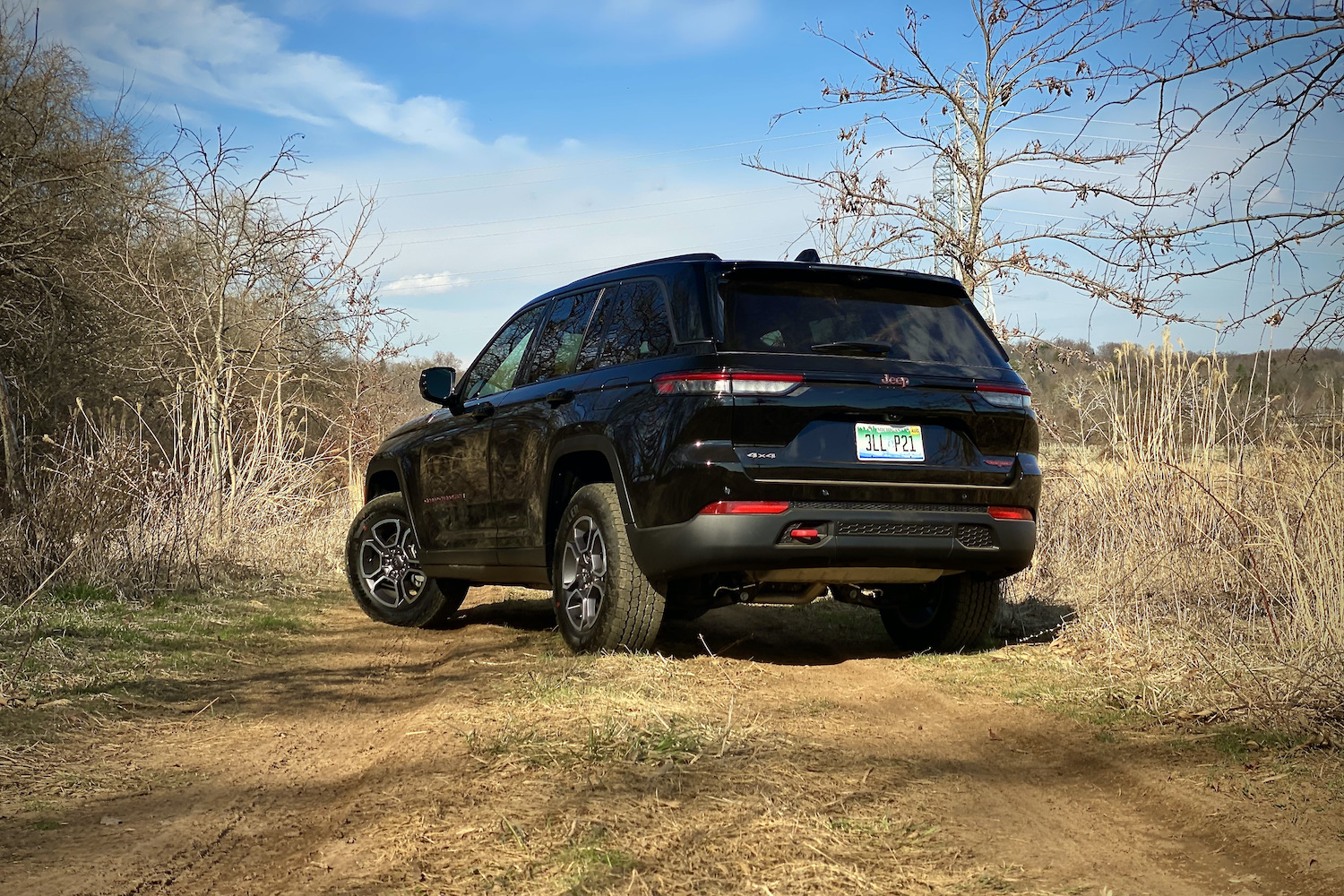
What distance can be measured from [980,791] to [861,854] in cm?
89

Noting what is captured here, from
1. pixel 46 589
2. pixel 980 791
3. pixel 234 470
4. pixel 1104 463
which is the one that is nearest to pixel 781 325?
pixel 980 791

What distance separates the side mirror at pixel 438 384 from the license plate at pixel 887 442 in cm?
321

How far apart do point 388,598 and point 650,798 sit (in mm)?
5296

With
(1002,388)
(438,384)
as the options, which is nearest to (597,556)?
(1002,388)

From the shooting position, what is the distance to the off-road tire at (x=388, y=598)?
796 centimetres

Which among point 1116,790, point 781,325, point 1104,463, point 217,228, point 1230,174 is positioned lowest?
point 1116,790

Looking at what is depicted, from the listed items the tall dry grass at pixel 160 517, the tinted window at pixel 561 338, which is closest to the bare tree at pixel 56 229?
the tall dry grass at pixel 160 517

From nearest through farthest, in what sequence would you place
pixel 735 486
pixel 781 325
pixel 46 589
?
pixel 735 486 → pixel 781 325 → pixel 46 589

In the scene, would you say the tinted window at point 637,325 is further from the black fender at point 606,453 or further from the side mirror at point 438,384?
the side mirror at point 438,384

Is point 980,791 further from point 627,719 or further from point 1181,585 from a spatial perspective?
point 1181,585

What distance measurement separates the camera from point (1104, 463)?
8125 mm

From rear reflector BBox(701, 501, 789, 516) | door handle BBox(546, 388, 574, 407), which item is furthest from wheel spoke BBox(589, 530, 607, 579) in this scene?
rear reflector BBox(701, 501, 789, 516)

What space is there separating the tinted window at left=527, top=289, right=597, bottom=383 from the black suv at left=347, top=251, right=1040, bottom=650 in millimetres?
23

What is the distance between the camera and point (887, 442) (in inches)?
204
